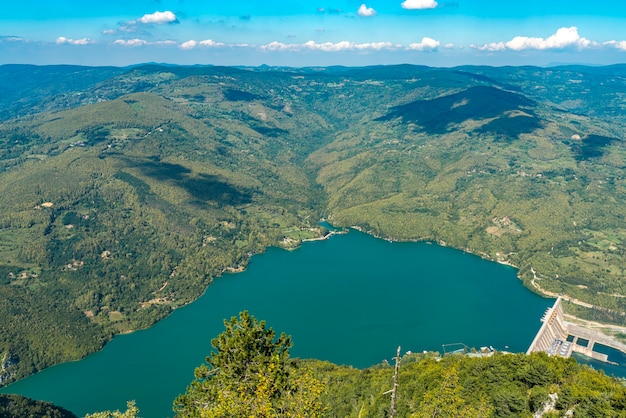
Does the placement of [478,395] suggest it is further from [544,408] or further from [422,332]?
[422,332]

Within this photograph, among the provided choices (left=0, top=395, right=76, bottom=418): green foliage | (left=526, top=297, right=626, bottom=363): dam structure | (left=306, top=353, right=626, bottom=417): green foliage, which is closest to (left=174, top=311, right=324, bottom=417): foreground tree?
(left=306, top=353, right=626, bottom=417): green foliage

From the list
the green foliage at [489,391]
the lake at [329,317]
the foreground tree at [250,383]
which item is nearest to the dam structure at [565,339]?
the lake at [329,317]

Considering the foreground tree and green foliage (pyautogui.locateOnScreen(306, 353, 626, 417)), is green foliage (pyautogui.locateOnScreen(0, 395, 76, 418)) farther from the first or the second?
the foreground tree

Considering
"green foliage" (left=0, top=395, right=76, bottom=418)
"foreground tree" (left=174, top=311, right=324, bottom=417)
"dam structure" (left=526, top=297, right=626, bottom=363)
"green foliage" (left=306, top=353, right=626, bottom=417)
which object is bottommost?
"dam structure" (left=526, top=297, right=626, bottom=363)

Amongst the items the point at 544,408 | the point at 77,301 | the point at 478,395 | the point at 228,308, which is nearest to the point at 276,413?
the point at 544,408

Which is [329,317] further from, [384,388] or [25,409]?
[25,409]

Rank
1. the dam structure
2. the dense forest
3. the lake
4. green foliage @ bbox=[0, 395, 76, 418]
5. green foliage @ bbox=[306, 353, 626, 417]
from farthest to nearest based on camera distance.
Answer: the dam structure
the lake
green foliage @ bbox=[0, 395, 76, 418]
green foliage @ bbox=[306, 353, 626, 417]
the dense forest
